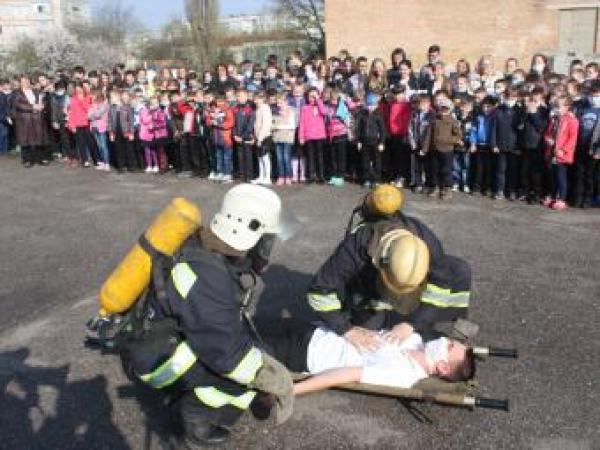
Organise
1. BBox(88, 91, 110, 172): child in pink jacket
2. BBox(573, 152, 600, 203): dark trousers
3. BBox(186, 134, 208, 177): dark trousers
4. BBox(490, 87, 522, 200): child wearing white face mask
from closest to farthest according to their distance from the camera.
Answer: BBox(573, 152, 600, 203): dark trousers → BBox(490, 87, 522, 200): child wearing white face mask → BBox(186, 134, 208, 177): dark trousers → BBox(88, 91, 110, 172): child in pink jacket

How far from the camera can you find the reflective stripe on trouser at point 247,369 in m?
3.34

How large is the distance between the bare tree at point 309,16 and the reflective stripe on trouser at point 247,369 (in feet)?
127

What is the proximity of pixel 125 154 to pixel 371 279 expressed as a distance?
338 inches

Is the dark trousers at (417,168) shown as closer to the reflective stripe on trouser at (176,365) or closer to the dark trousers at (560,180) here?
the dark trousers at (560,180)

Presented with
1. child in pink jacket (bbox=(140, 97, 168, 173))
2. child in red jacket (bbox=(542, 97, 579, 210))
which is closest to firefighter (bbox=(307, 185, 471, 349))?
child in red jacket (bbox=(542, 97, 579, 210))

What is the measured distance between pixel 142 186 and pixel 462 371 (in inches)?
307

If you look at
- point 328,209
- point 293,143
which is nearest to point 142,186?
point 293,143

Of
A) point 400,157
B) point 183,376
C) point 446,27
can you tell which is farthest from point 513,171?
point 446,27

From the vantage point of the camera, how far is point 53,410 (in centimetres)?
412

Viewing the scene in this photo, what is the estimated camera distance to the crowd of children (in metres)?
8.24

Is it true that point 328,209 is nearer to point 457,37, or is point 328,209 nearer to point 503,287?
point 503,287

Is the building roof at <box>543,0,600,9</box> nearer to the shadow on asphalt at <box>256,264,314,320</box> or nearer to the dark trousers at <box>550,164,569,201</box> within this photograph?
the dark trousers at <box>550,164,569,201</box>

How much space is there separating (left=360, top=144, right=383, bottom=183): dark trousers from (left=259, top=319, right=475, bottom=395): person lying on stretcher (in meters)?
5.78

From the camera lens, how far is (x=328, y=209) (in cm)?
857
